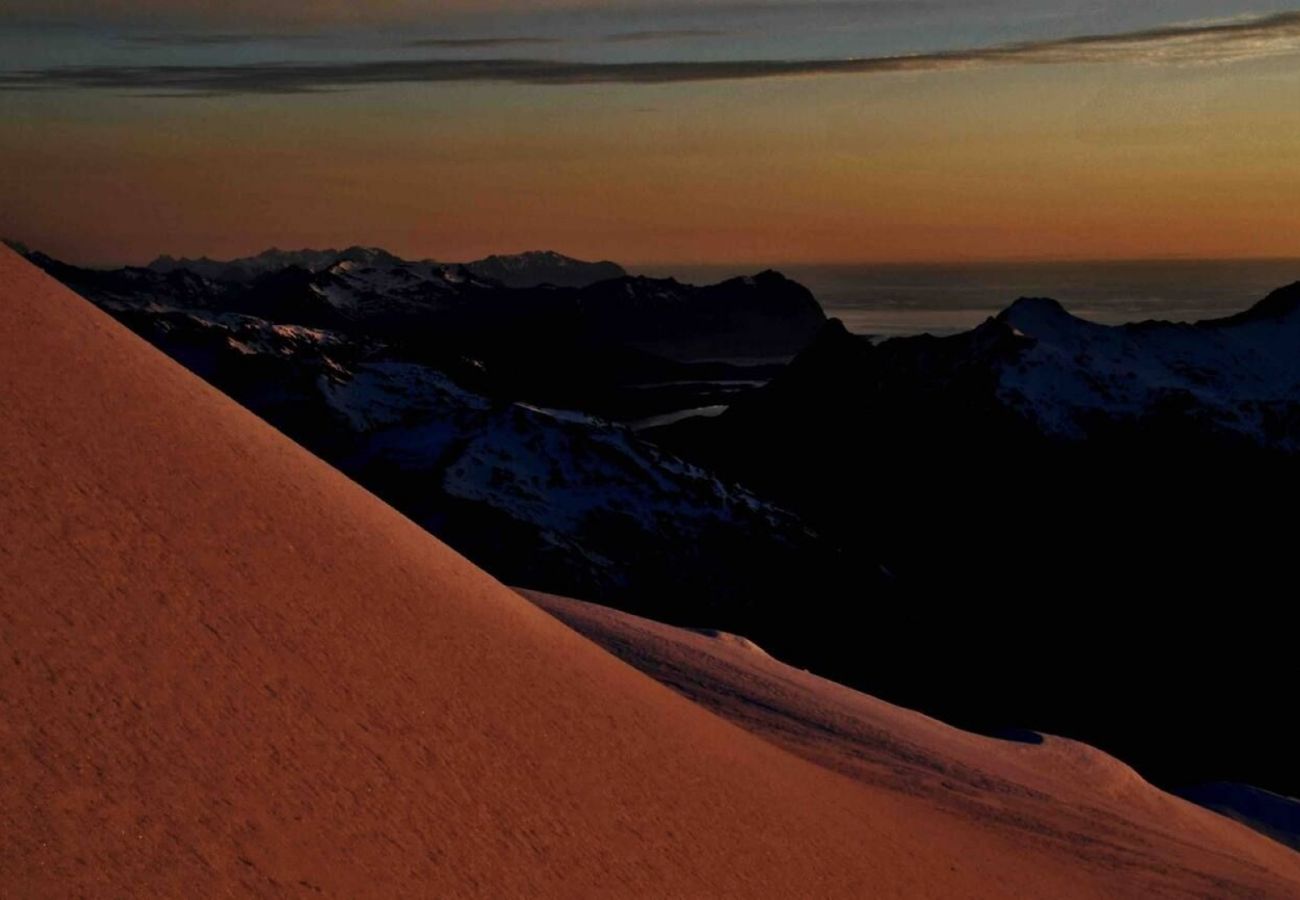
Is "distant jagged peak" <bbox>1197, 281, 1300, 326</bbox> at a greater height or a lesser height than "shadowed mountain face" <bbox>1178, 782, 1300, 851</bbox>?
greater

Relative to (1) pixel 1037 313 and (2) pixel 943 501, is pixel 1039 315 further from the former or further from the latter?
(2) pixel 943 501

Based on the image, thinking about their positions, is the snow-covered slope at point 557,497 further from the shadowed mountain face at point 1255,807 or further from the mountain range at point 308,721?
the mountain range at point 308,721

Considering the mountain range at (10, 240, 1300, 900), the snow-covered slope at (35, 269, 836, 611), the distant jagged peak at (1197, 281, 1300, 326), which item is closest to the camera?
the mountain range at (10, 240, 1300, 900)

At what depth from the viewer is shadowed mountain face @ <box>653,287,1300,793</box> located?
254ft

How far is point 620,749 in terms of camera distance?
995 cm

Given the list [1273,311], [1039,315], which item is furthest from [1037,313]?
[1273,311]

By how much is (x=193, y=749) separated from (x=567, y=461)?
7352cm

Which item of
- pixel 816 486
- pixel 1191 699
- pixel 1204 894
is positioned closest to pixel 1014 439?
pixel 816 486

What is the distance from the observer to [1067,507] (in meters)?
104

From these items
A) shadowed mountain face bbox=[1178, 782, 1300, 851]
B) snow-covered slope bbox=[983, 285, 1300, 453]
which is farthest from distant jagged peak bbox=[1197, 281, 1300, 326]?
shadowed mountain face bbox=[1178, 782, 1300, 851]

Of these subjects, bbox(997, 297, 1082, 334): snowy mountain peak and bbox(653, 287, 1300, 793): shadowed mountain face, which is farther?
bbox(997, 297, 1082, 334): snowy mountain peak

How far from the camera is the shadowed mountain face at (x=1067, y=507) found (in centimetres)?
7756

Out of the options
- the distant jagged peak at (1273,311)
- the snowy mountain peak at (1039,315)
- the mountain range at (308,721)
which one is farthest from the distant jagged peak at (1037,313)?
the mountain range at (308,721)

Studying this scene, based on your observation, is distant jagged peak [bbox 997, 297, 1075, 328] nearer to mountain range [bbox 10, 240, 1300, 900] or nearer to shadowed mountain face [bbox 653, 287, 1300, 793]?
shadowed mountain face [bbox 653, 287, 1300, 793]
